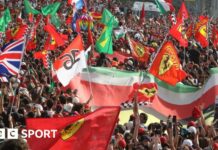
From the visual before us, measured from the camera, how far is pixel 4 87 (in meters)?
11.0

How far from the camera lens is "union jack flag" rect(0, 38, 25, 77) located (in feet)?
34.1

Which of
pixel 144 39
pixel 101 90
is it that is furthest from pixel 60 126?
pixel 144 39

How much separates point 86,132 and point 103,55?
998 centimetres

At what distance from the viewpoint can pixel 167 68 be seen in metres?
11.4

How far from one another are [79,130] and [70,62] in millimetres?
5405

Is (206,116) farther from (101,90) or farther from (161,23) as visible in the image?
(161,23)

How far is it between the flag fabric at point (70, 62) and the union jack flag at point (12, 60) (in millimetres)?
918

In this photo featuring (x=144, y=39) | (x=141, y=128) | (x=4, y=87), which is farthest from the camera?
(x=144, y=39)

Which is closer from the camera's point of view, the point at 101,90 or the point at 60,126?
the point at 60,126

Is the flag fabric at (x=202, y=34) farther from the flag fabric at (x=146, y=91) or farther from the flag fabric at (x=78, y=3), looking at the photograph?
the flag fabric at (x=146, y=91)

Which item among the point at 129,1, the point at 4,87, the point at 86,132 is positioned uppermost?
the point at 86,132

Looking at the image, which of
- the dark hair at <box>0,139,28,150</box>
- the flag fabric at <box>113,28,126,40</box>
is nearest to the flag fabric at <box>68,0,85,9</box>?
the flag fabric at <box>113,28,126,40</box>

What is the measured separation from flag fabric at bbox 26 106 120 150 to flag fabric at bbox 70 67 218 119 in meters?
5.69

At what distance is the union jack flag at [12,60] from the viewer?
1039cm
